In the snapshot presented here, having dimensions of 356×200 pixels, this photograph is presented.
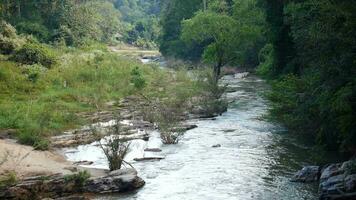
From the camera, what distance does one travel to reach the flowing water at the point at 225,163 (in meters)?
18.6

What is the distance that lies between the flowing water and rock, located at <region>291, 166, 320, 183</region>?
1.37ft

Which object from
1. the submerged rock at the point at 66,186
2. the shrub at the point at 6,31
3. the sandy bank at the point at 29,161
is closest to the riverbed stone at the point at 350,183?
the submerged rock at the point at 66,186

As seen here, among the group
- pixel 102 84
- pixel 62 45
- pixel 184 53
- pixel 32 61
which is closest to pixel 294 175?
pixel 102 84

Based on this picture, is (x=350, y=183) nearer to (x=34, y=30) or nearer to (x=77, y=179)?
(x=77, y=179)

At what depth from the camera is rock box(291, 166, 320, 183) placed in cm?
1961

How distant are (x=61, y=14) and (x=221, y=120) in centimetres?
3972

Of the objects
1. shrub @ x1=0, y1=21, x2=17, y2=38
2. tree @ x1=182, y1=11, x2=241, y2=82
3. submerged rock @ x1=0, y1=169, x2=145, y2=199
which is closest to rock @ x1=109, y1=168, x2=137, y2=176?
submerged rock @ x1=0, y1=169, x2=145, y2=199

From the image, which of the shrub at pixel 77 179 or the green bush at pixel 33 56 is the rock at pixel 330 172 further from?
the green bush at pixel 33 56

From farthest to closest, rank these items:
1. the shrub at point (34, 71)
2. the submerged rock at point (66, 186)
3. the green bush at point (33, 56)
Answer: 1. the green bush at point (33, 56)
2. the shrub at point (34, 71)
3. the submerged rock at point (66, 186)

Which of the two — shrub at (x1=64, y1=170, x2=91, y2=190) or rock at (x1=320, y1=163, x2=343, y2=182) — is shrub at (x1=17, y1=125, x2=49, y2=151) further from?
rock at (x1=320, y1=163, x2=343, y2=182)

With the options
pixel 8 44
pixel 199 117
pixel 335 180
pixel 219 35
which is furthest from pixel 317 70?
pixel 8 44

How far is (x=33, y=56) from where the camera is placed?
147ft

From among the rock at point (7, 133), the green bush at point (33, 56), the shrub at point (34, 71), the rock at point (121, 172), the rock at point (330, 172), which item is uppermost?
the green bush at point (33, 56)

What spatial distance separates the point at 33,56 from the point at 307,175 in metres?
32.2
